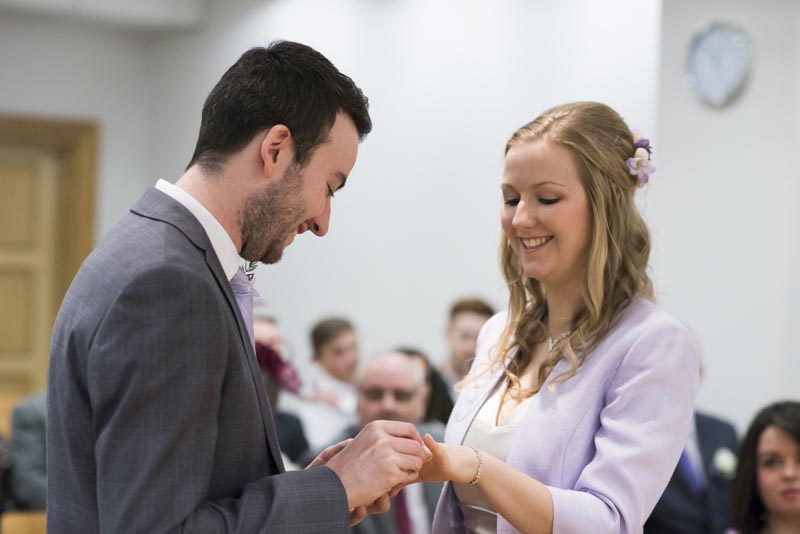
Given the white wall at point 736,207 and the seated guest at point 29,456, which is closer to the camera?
the seated guest at point 29,456

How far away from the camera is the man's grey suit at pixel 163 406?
161 centimetres

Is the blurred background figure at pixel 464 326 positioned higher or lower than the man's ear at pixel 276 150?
lower

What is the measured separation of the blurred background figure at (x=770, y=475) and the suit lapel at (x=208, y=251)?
7.78 feet

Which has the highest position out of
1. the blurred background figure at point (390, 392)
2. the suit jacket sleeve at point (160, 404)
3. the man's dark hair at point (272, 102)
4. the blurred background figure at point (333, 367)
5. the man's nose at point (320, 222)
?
the man's dark hair at point (272, 102)

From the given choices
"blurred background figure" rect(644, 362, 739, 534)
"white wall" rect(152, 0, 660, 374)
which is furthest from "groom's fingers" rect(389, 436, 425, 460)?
"white wall" rect(152, 0, 660, 374)

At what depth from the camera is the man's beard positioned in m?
1.83

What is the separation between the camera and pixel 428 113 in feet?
20.8

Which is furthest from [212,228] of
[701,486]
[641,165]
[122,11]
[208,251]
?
[122,11]

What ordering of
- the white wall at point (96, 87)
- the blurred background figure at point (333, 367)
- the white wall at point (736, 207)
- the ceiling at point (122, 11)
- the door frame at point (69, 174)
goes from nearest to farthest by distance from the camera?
the white wall at point (736, 207) < the blurred background figure at point (333, 367) < the ceiling at point (122, 11) < the white wall at point (96, 87) < the door frame at point (69, 174)

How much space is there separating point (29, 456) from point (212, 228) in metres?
3.86

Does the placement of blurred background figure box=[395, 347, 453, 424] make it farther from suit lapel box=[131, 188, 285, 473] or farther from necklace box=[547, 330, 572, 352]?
suit lapel box=[131, 188, 285, 473]

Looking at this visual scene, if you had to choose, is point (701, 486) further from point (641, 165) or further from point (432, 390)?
point (641, 165)

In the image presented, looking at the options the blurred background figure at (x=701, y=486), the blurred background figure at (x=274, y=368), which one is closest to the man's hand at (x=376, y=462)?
the blurred background figure at (x=274, y=368)

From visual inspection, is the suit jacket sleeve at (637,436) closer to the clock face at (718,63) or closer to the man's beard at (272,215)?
the man's beard at (272,215)
